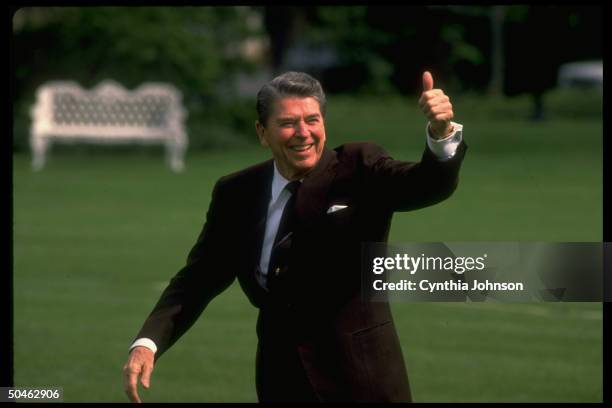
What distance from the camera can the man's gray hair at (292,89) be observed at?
17.6 ft

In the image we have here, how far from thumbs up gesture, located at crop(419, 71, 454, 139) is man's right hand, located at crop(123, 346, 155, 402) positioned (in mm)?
1418

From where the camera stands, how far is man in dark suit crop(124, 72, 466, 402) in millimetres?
5363

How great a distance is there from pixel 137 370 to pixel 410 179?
127 cm

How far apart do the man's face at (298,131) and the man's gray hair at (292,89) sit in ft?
0.06

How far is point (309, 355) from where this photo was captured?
18.0ft

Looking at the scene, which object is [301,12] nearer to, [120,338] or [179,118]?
[179,118]

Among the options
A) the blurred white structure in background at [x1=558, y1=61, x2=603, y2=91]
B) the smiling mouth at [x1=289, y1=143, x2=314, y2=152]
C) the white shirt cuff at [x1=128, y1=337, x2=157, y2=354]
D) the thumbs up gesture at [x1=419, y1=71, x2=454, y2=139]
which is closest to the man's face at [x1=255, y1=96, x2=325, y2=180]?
the smiling mouth at [x1=289, y1=143, x2=314, y2=152]

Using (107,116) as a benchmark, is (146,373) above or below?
below

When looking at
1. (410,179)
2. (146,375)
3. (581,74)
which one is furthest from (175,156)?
(581,74)

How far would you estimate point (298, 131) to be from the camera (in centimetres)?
537

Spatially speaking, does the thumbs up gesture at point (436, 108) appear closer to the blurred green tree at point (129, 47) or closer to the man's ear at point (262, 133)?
the man's ear at point (262, 133)

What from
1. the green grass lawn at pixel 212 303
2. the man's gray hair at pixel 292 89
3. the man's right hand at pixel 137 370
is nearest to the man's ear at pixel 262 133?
the man's gray hair at pixel 292 89

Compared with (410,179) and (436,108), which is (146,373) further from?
(436,108)
